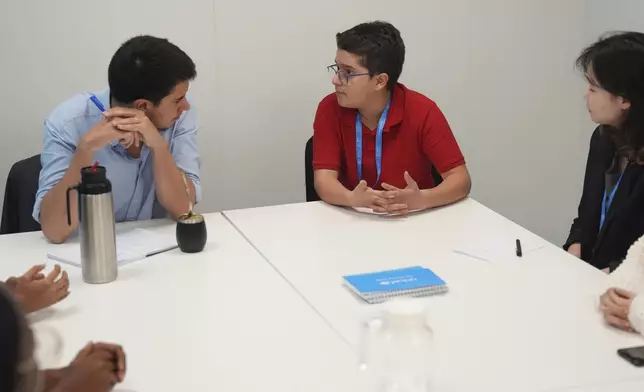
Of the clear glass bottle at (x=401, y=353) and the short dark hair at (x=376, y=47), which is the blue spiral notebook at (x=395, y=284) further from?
the short dark hair at (x=376, y=47)

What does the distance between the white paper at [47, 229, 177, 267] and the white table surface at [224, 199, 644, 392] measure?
26 centimetres

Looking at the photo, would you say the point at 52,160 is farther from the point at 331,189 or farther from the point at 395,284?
the point at 395,284

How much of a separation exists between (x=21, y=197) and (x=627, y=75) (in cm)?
203

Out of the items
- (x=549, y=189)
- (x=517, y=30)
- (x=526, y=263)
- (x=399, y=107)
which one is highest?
(x=517, y=30)

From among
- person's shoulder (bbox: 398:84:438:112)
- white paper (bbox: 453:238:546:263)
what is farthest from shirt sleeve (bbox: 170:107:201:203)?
white paper (bbox: 453:238:546:263)

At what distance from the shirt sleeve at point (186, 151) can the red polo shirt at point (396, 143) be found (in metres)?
0.47

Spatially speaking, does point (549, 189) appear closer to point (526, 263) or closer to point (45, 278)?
point (526, 263)

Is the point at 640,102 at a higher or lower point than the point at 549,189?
higher

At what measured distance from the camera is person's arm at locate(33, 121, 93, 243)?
7.32 ft

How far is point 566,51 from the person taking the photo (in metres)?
3.86

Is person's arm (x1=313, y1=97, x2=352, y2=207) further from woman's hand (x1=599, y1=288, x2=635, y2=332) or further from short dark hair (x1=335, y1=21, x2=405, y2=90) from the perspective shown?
woman's hand (x1=599, y1=288, x2=635, y2=332)

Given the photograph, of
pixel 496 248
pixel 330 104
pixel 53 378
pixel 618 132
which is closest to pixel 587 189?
pixel 618 132

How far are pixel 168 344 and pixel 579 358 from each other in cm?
85

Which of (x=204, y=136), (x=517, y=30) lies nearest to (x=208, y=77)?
(x=204, y=136)
